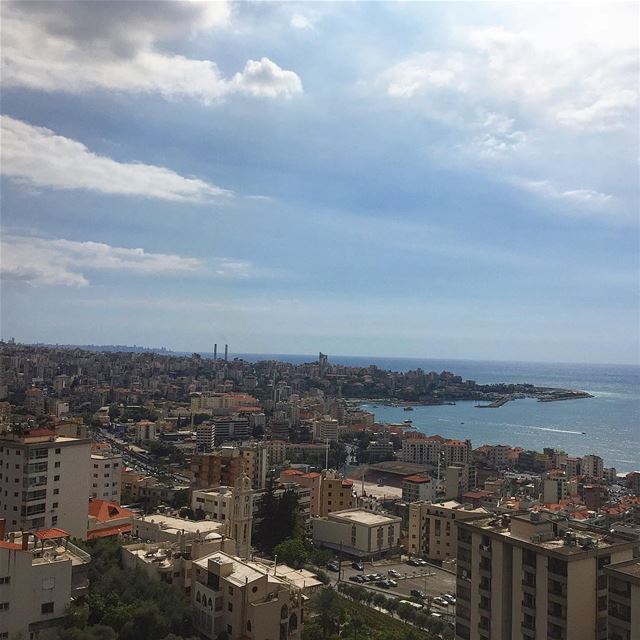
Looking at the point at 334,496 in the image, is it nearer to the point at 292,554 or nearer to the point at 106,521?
the point at 292,554

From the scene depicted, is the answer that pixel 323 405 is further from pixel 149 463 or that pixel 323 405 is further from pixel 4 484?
pixel 4 484

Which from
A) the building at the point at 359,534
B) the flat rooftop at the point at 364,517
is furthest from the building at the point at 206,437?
the building at the point at 359,534

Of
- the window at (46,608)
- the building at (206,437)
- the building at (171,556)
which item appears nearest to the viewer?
the window at (46,608)

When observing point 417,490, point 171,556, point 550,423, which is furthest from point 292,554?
point 550,423

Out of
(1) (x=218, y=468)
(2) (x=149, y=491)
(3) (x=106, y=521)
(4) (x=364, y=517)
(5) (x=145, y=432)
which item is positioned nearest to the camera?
(3) (x=106, y=521)

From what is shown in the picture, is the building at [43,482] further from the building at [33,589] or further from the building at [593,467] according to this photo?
the building at [593,467]

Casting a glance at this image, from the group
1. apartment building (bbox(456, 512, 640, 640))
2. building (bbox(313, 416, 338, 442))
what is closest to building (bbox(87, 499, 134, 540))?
apartment building (bbox(456, 512, 640, 640))
